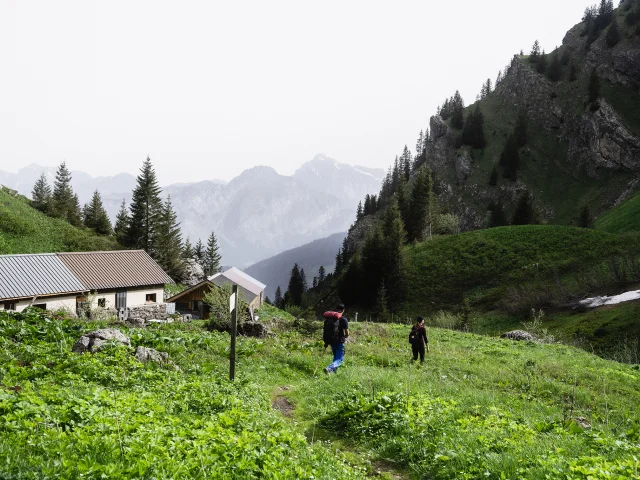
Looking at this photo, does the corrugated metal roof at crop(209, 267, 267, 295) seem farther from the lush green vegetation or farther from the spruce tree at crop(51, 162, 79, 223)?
the lush green vegetation

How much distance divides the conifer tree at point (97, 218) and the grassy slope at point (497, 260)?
61236 millimetres

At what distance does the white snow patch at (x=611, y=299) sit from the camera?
122 feet

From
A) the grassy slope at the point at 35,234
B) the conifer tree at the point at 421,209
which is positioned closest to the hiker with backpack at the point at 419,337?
the grassy slope at the point at 35,234

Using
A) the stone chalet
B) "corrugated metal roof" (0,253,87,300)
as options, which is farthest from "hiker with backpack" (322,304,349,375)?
"corrugated metal roof" (0,253,87,300)

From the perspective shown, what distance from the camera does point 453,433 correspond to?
8477mm

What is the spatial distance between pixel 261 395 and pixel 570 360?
725 inches

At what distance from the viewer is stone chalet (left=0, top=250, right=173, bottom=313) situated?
34.1 metres

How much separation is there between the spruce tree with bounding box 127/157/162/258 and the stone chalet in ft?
69.1

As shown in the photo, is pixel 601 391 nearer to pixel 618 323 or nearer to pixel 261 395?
pixel 261 395

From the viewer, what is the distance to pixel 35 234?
184ft

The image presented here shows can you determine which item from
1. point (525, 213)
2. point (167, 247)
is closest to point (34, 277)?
point (167, 247)

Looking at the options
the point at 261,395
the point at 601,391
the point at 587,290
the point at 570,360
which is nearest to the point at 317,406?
the point at 261,395

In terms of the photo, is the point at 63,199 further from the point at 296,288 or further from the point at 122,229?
the point at 296,288

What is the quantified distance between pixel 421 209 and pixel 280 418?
260 ft
